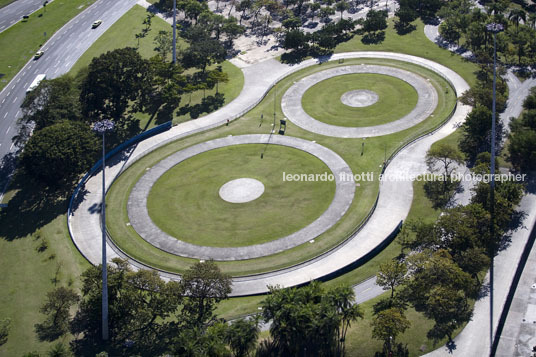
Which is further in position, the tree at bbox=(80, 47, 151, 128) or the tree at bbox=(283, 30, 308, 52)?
the tree at bbox=(283, 30, 308, 52)

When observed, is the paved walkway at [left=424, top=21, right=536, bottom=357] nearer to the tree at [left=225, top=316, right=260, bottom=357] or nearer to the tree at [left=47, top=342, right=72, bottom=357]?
the tree at [left=225, top=316, right=260, bottom=357]

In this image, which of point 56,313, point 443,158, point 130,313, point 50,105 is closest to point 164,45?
point 50,105

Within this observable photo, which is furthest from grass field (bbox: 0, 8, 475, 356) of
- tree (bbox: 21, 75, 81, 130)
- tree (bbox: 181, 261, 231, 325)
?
tree (bbox: 21, 75, 81, 130)

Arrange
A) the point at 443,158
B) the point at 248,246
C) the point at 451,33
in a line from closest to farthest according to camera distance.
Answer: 1. the point at 248,246
2. the point at 443,158
3. the point at 451,33

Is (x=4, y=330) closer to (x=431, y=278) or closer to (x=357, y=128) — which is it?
(x=431, y=278)

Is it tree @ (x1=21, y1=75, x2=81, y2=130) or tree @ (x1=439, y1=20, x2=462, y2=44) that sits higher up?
tree @ (x1=21, y1=75, x2=81, y2=130)

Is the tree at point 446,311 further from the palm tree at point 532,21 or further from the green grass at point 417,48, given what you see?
the palm tree at point 532,21

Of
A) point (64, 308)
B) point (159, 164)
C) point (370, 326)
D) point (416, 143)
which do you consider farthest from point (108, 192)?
point (416, 143)

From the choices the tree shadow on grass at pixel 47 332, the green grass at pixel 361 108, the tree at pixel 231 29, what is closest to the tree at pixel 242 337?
the tree shadow on grass at pixel 47 332
